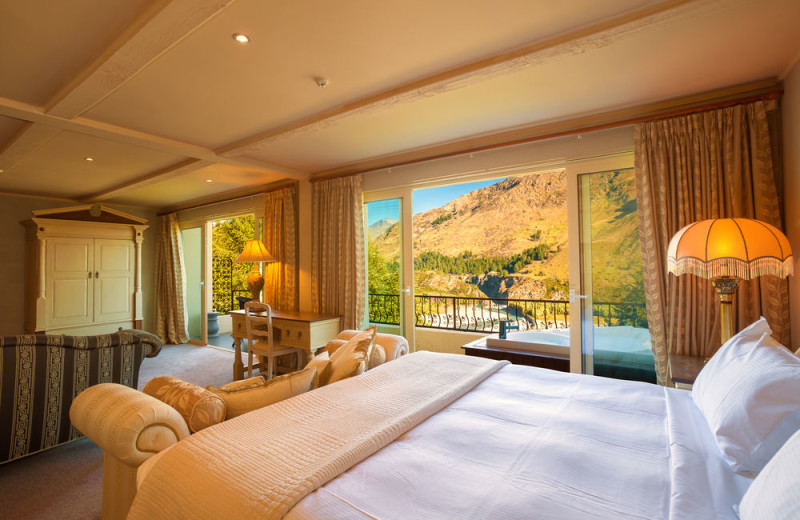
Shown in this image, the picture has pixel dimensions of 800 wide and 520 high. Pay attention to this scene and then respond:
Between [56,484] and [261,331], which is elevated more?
[261,331]

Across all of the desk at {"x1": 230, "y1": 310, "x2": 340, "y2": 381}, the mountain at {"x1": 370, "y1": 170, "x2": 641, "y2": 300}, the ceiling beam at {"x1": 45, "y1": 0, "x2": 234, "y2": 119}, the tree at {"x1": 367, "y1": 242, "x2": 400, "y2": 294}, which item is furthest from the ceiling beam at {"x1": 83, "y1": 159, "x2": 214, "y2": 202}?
the mountain at {"x1": 370, "y1": 170, "x2": 641, "y2": 300}

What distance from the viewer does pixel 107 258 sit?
5.79 metres

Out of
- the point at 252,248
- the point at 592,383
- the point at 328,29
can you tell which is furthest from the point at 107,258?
the point at 592,383

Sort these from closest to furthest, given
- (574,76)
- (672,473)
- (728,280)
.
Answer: (672,473) → (728,280) → (574,76)

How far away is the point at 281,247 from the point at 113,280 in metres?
2.94

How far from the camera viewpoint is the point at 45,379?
243cm

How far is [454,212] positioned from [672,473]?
697 centimetres

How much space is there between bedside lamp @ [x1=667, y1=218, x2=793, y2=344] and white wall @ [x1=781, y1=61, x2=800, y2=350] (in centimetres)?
38

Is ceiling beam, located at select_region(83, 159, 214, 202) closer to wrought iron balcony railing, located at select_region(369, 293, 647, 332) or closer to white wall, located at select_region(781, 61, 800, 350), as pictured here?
wrought iron balcony railing, located at select_region(369, 293, 647, 332)

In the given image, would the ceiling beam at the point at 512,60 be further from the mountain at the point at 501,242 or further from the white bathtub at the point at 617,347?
the mountain at the point at 501,242

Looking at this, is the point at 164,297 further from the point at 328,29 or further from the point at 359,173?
the point at 328,29

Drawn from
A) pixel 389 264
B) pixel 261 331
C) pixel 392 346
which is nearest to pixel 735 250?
pixel 392 346

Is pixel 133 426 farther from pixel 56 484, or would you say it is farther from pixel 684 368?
pixel 684 368

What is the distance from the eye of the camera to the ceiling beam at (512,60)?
1734 mm
